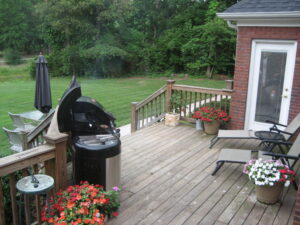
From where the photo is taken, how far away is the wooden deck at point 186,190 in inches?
135

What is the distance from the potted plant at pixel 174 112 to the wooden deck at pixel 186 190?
129 cm

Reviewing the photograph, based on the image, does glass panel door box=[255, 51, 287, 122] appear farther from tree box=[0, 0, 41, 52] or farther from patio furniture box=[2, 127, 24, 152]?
tree box=[0, 0, 41, 52]

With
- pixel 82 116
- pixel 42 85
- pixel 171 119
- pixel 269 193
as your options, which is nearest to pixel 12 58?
pixel 171 119

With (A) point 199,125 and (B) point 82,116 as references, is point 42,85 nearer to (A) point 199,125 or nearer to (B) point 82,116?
(B) point 82,116

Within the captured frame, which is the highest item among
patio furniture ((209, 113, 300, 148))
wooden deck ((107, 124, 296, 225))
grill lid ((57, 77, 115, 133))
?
grill lid ((57, 77, 115, 133))

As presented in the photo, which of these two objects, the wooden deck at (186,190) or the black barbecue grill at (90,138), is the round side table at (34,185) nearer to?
the black barbecue grill at (90,138)

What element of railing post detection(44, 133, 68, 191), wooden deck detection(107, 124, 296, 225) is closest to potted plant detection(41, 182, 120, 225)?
railing post detection(44, 133, 68, 191)

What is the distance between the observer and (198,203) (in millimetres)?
3736

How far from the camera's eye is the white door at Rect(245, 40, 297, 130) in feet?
19.4

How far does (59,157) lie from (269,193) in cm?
247

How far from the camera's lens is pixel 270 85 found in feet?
20.3

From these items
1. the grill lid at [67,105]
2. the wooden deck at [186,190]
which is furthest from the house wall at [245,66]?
the grill lid at [67,105]

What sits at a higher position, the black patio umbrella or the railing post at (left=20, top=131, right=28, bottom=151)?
the black patio umbrella

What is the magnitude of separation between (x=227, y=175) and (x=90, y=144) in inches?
88.4
